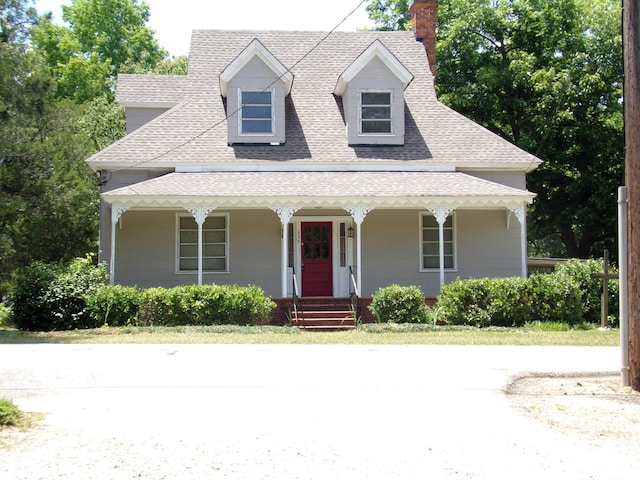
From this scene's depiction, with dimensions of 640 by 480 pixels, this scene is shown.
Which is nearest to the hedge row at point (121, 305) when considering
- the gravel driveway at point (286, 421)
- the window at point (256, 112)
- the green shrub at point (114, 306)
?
the green shrub at point (114, 306)

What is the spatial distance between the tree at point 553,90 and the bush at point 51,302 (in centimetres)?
1725

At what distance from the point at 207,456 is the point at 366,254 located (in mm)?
15003

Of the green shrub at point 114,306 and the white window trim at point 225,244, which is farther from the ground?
the white window trim at point 225,244

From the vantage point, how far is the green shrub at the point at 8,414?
6.68 meters

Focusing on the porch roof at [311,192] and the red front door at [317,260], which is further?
the red front door at [317,260]

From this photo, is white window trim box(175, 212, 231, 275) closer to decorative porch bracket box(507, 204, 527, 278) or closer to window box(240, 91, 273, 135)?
window box(240, 91, 273, 135)

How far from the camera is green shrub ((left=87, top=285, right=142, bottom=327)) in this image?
1678 centimetres

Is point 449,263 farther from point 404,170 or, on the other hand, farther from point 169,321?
point 169,321

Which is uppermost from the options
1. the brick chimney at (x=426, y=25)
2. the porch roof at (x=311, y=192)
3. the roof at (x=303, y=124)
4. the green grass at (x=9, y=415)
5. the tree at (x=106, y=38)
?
the tree at (x=106, y=38)

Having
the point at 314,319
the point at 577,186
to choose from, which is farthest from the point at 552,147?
the point at 314,319

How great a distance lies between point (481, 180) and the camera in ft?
66.6

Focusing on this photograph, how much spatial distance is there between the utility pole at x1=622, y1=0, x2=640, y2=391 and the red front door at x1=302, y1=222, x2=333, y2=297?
1229 cm

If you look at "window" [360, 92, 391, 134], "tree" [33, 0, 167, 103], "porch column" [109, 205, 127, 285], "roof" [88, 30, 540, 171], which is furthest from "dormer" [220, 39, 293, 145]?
"tree" [33, 0, 167, 103]

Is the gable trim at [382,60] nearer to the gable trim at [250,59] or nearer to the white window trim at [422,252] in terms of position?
the gable trim at [250,59]
